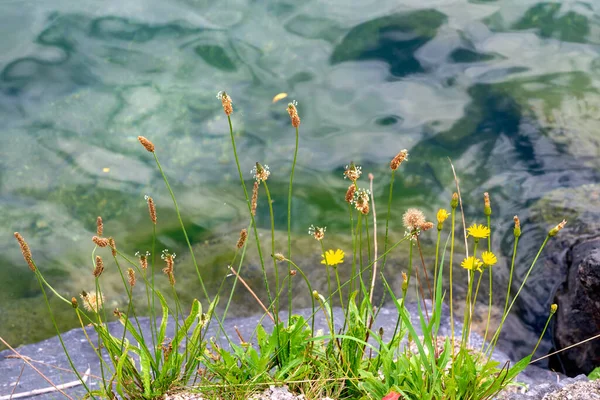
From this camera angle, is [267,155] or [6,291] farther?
[267,155]

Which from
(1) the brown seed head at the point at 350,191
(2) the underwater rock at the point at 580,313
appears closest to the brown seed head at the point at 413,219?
(1) the brown seed head at the point at 350,191

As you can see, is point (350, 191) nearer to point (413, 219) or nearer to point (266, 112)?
point (413, 219)

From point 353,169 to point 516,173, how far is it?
12.0 ft

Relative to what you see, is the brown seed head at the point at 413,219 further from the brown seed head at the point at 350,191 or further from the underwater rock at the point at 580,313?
the underwater rock at the point at 580,313

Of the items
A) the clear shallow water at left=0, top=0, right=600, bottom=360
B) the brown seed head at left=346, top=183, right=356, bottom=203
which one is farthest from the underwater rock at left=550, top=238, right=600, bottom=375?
the brown seed head at left=346, top=183, right=356, bottom=203

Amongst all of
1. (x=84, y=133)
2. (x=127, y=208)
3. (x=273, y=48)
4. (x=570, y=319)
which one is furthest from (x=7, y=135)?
(x=570, y=319)

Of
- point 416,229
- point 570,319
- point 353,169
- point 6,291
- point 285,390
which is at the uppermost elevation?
point 353,169

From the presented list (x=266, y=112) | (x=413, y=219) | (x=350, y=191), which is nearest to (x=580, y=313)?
Answer: (x=413, y=219)

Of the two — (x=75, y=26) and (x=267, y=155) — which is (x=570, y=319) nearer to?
(x=267, y=155)

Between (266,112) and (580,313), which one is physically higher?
(266,112)

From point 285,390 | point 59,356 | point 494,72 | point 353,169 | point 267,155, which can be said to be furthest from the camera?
point 494,72

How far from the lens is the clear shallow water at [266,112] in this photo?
5.38 metres

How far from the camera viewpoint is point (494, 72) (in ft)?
22.6

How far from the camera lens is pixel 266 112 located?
653 cm
